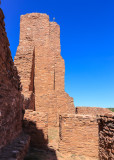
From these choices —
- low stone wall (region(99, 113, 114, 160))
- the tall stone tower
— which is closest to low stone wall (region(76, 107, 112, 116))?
the tall stone tower

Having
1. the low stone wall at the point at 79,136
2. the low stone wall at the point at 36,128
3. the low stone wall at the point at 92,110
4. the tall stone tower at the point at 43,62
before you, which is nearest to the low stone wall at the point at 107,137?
the low stone wall at the point at 79,136

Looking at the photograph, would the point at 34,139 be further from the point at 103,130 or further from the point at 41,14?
the point at 41,14

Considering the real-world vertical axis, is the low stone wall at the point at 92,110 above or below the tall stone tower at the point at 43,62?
below

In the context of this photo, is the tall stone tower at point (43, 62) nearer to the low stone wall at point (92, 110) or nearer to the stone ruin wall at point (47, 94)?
the stone ruin wall at point (47, 94)

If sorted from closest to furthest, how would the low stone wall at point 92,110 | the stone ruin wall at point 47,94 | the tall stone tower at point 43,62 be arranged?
the stone ruin wall at point 47,94 < the tall stone tower at point 43,62 < the low stone wall at point 92,110

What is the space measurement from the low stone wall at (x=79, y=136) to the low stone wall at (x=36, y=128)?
0.81 metres

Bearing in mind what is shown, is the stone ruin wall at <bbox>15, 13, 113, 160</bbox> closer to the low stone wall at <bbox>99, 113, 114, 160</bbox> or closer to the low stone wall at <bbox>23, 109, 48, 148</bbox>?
the low stone wall at <bbox>23, 109, 48, 148</bbox>

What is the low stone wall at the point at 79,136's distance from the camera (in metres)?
5.86

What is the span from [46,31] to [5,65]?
937 cm

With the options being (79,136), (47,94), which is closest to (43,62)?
(47,94)

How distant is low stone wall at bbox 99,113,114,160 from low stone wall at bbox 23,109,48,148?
272cm

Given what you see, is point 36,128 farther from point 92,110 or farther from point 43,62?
point 92,110

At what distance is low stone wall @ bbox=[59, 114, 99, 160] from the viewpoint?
5863 mm

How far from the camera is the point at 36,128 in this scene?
590cm
